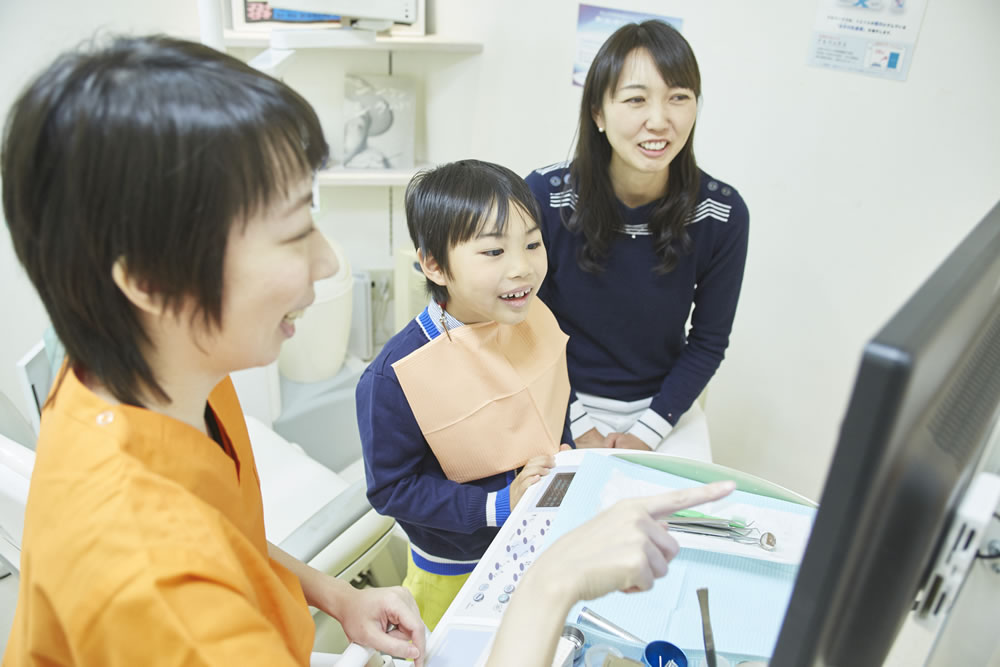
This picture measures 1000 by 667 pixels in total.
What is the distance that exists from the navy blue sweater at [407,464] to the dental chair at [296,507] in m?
0.29

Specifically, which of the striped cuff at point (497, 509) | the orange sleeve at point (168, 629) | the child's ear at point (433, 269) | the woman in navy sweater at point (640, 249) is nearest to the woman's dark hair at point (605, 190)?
the woman in navy sweater at point (640, 249)

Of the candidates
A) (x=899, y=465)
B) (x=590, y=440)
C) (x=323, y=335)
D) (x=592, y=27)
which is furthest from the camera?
(x=323, y=335)

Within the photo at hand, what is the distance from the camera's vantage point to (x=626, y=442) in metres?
1.51

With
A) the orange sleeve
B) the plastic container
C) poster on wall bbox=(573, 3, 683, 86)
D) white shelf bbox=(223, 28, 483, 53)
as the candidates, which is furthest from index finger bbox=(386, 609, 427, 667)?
white shelf bbox=(223, 28, 483, 53)

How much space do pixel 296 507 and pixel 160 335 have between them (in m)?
1.05

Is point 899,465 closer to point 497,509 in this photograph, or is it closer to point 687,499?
point 687,499

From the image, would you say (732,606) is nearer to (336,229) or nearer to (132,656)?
(132,656)

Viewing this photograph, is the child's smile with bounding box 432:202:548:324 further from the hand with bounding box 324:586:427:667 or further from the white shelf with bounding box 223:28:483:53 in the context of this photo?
the white shelf with bounding box 223:28:483:53

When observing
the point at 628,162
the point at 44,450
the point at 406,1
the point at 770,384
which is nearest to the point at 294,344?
the point at 406,1

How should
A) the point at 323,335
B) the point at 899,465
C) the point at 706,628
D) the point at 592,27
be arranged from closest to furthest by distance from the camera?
the point at 899,465, the point at 706,628, the point at 592,27, the point at 323,335

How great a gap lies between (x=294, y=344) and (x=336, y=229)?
0.66 meters

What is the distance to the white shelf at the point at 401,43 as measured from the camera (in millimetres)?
2223

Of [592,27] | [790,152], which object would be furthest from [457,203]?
[592,27]

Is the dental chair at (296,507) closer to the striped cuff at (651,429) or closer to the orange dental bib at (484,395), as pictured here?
the orange dental bib at (484,395)
